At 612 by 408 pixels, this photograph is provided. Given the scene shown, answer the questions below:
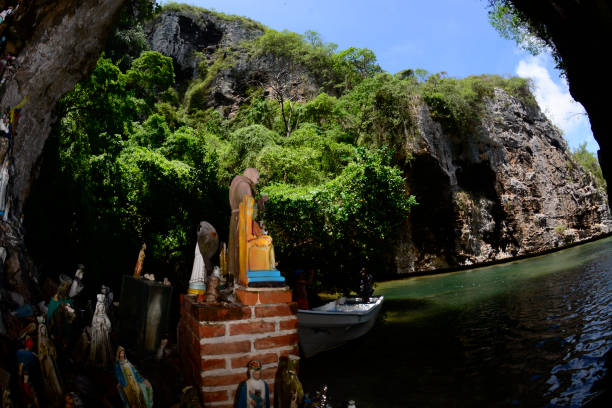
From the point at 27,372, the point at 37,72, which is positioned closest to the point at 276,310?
the point at 27,372

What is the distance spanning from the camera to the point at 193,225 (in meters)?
11.8

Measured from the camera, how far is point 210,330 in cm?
278

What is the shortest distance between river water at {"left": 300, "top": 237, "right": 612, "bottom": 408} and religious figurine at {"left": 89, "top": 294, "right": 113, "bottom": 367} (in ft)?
11.9


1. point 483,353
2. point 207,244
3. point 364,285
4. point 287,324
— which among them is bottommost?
point 483,353

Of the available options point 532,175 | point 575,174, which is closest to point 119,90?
point 532,175

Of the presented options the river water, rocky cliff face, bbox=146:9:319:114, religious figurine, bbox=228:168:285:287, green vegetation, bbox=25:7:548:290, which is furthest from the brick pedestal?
rocky cliff face, bbox=146:9:319:114

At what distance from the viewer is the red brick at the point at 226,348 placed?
2762mm

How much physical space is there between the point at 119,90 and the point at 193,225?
6104mm

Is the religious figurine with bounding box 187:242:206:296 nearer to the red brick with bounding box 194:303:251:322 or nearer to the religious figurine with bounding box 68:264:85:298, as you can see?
the red brick with bounding box 194:303:251:322

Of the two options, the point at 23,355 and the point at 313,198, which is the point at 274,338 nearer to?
the point at 23,355

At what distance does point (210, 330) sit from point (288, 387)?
2.53 feet

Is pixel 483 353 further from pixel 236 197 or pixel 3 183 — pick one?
pixel 3 183

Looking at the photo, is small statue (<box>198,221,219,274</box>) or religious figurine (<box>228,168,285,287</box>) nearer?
religious figurine (<box>228,168,285,287</box>)

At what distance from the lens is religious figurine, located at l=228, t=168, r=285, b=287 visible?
3.06 metres
